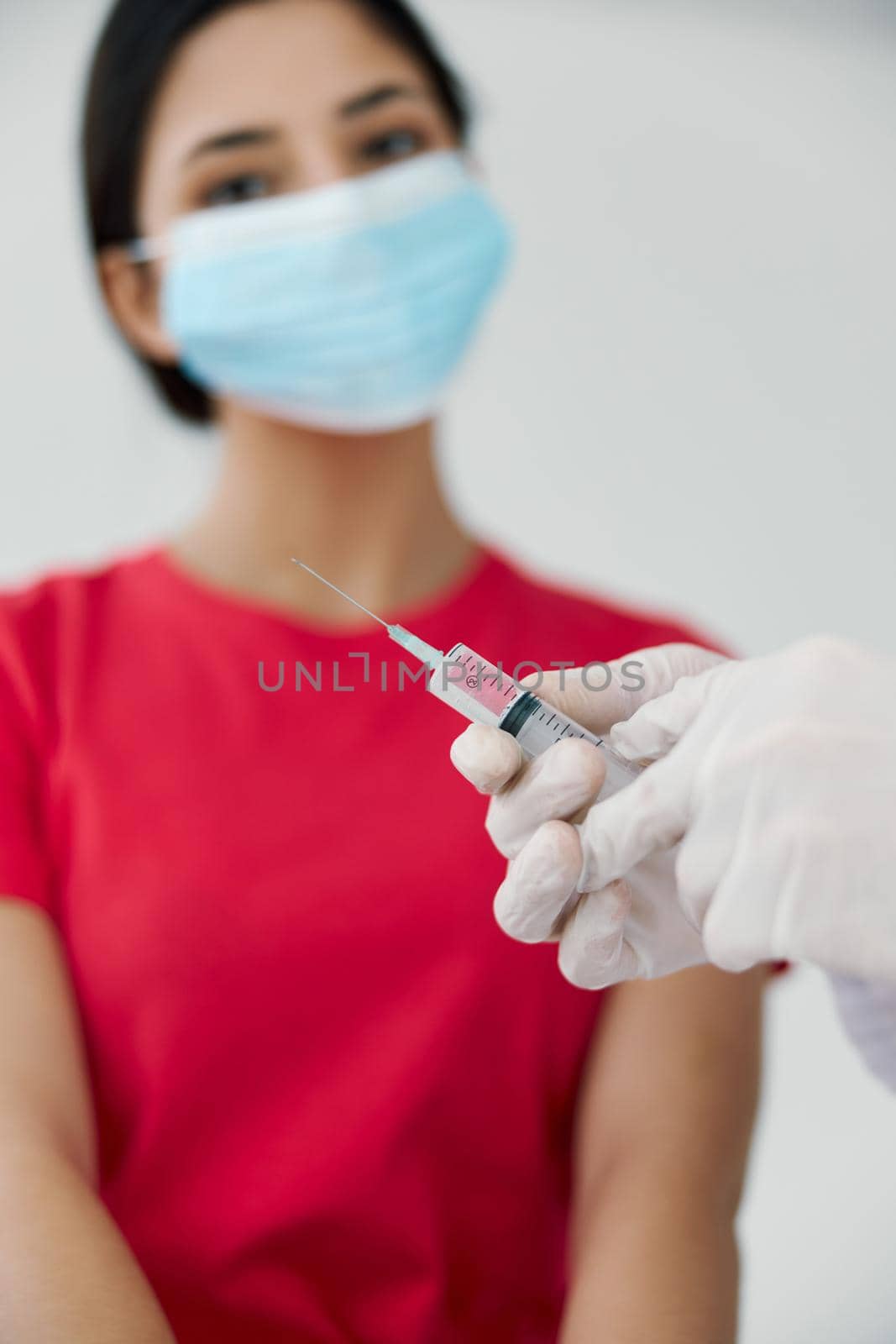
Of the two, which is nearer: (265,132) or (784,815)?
(784,815)

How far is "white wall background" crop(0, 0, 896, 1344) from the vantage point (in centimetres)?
182

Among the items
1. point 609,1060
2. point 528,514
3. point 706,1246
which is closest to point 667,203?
point 528,514

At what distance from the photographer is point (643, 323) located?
1.88m

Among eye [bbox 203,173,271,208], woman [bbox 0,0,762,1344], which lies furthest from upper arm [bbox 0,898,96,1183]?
eye [bbox 203,173,271,208]

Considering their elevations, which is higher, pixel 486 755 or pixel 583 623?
pixel 486 755

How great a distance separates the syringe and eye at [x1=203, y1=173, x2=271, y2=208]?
2.17 feet

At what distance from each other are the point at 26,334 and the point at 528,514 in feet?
2.66

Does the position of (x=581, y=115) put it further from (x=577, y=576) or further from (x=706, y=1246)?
(x=706, y=1246)

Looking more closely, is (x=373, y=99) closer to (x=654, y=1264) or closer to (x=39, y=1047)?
(x=39, y=1047)

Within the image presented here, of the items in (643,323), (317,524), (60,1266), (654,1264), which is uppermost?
(317,524)

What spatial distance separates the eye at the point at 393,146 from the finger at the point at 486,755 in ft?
2.48

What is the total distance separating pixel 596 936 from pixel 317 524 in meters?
0.60

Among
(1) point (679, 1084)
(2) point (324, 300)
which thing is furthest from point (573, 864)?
(2) point (324, 300)

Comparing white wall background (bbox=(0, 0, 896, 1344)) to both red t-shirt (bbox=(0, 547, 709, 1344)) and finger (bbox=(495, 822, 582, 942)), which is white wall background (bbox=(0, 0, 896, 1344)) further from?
finger (bbox=(495, 822, 582, 942))
